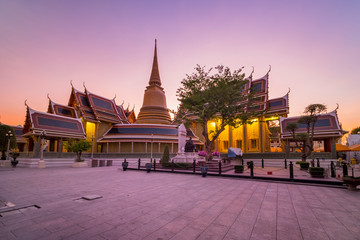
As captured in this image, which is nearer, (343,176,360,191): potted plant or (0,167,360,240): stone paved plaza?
(0,167,360,240): stone paved plaza

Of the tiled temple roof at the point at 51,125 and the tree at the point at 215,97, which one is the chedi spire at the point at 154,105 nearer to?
the tiled temple roof at the point at 51,125

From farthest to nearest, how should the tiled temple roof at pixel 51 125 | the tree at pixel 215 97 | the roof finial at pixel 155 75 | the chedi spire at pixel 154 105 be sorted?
1. the roof finial at pixel 155 75
2. the chedi spire at pixel 154 105
3. the tiled temple roof at pixel 51 125
4. the tree at pixel 215 97

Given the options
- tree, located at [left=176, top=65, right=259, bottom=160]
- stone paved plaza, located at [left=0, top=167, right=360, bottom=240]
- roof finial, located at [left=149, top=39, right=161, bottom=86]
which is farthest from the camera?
roof finial, located at [left=149, top=39, right=161, bottom=86]

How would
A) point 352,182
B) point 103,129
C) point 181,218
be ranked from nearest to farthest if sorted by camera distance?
point 181,218, point 352,182, point 103,129

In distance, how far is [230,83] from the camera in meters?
20.6

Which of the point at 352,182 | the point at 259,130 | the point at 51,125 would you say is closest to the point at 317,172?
the point at 352,182

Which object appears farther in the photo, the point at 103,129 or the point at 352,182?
the point at 103,129

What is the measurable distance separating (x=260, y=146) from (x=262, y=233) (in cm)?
3146

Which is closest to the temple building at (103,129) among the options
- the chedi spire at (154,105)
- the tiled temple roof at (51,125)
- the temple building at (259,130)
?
the tiled temple roof at (51,125)

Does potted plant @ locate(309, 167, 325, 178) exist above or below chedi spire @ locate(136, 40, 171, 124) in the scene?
below

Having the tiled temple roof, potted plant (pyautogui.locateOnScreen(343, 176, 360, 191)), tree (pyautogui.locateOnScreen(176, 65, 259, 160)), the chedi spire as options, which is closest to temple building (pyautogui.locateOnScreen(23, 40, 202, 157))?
the tiled temple roof

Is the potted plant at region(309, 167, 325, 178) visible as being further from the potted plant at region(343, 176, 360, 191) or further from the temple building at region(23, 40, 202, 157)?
the temple building at region(23, 40, 202, 157)

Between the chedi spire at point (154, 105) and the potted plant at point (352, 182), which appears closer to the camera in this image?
the potted plant at point (352, 182)

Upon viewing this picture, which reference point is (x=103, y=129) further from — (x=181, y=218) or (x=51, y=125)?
(x=181, y=218)
